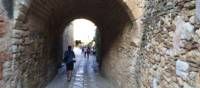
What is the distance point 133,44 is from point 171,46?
98.1 inches

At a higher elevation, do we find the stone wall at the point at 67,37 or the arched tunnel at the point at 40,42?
the stone wall at the point at 67,37

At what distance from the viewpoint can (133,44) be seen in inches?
225

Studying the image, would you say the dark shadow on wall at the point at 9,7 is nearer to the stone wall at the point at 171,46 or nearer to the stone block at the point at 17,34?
the stone block at the point at 17,34

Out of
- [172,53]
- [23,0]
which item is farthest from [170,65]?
[23,0]

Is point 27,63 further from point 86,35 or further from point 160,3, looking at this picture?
point 86,35

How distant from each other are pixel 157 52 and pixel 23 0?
2.55 meters

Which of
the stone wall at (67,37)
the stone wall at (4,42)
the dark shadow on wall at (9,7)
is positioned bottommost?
the stone wall at (4,42)

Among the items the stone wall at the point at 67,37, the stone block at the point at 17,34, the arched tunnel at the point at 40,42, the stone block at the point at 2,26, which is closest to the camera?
the stone block at the point at 2,26

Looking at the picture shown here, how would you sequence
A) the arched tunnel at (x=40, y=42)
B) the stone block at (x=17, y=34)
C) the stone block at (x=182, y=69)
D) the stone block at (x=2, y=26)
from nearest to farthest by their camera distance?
the stone block at (x=182, y=69)
the stone block at (x=2, y=26)
the stone block at (x=17, y=34)
the arched tunnel at (x=40, y=42)

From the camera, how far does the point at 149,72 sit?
4223 mm

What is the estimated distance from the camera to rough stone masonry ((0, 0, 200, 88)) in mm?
2742

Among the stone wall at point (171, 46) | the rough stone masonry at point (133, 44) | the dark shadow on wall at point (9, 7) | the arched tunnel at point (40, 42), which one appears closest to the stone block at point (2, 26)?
the rough stone masonry at point (133, 44)

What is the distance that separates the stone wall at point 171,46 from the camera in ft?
8.45

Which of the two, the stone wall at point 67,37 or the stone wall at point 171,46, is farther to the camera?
the stone wall at point 67,37
